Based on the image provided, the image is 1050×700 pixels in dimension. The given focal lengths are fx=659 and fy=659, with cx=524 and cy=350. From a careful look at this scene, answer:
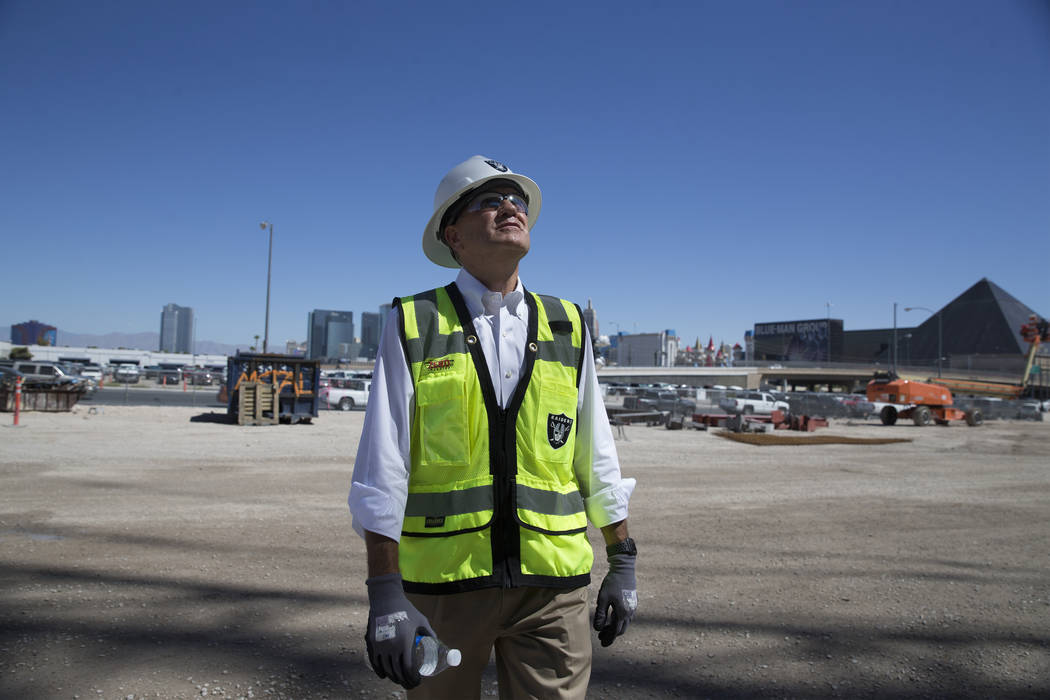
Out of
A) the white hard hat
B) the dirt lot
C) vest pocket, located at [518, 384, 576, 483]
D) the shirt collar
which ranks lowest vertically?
the dirt lot

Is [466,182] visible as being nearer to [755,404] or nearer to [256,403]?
[256,403]

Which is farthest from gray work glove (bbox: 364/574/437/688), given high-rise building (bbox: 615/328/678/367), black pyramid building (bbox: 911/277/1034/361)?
black pyramid building (bbox: 911/277/1034/361)

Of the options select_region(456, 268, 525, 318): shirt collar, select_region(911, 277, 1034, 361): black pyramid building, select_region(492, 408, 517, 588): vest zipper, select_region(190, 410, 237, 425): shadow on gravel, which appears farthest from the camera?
select_region(911, 277, 1034, 361): black pyramid building

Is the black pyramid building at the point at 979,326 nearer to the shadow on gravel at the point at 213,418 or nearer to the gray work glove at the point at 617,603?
the shadow on gravel at the point at 213,418

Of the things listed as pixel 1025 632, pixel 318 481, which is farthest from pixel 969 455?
pixel 318 481

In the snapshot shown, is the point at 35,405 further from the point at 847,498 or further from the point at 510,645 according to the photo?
the point at 510,645

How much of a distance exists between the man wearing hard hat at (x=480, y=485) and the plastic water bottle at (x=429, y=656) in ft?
0.06

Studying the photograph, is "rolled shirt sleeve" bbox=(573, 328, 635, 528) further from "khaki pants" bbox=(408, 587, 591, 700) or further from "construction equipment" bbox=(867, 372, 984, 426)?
"construction equipment" bbox=(867, 372, 984, 426)

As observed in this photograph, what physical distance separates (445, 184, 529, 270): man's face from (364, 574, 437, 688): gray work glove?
1.03 m

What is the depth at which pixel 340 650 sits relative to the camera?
13.9 ft

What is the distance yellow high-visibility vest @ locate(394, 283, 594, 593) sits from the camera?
1941mm

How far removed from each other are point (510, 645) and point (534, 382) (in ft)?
2.62

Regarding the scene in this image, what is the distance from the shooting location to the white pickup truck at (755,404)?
3556 centimetres

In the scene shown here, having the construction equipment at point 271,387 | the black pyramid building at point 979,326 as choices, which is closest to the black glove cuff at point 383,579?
the construction equipment at point 271,387
